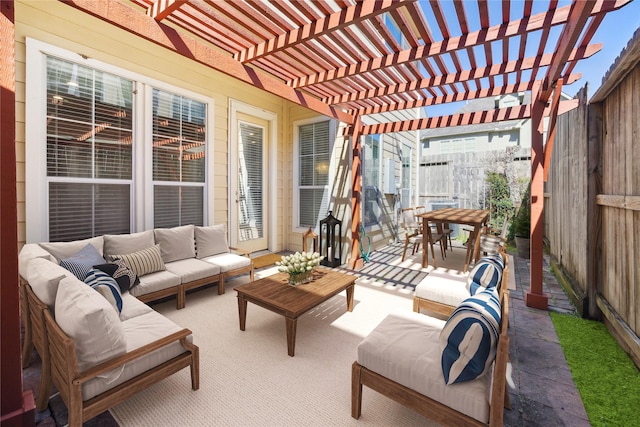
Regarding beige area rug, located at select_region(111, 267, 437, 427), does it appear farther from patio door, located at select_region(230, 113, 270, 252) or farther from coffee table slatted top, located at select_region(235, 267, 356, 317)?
patio door, located at select_region(230, 113, 270, 252)

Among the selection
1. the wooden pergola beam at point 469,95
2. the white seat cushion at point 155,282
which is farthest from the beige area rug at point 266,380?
the wooden pergola beam at point 469,95

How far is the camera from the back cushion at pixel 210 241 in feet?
13.2

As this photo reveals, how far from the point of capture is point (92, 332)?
1.45 metres

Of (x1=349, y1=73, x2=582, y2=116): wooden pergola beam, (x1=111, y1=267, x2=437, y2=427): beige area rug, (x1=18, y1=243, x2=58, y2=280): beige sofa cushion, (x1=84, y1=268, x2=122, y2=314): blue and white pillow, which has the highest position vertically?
(x1=349, y1=73, x2=582, y2=116): wooden pergola beam

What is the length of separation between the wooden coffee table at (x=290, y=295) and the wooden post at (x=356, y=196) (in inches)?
66.3

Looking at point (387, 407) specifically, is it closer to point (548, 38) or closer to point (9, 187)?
point (9, 187)

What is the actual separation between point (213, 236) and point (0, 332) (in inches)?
106

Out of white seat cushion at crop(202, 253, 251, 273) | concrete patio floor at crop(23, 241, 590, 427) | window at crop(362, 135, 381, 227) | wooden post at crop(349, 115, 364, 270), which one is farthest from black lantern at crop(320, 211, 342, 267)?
white seat cushion at crop(202, 253, 251, 273)

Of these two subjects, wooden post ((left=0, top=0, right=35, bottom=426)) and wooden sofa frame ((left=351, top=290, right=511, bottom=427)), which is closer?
wooden sofa frame ((left=351, top=290, right=511, bottom=427))

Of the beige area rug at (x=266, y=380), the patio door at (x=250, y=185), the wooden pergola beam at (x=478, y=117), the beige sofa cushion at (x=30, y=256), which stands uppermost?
the wooden pergola beam at (x=478, y=117)

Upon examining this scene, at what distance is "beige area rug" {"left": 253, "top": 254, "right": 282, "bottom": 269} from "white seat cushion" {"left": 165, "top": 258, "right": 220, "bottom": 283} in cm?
119

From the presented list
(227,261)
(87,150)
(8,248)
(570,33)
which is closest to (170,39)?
(8,248)

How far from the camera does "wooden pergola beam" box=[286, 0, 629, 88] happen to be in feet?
6.93

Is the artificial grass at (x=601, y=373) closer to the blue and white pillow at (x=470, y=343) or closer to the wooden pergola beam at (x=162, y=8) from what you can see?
the blue and white pillow at (x=470, y=343)
